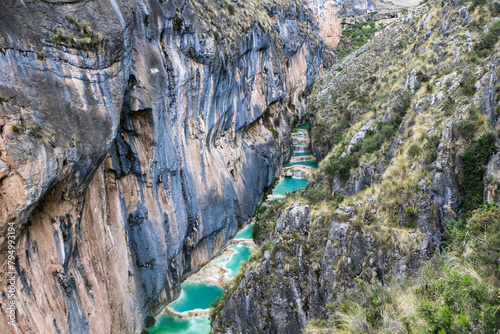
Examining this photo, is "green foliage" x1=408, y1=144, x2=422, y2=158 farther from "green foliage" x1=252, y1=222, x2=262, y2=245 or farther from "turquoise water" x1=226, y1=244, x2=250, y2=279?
"green foliage" x1=252, y1=222, x2=262, y2=245

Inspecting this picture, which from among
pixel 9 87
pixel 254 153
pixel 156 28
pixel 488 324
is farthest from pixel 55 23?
pixel 254 153

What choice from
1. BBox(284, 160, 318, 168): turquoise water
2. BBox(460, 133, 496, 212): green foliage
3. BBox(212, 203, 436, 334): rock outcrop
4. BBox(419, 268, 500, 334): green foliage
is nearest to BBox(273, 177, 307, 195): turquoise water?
BBox(284, 160, 318, 168): turquoise water

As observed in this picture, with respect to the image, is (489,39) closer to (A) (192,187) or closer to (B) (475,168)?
(B) (475,168)

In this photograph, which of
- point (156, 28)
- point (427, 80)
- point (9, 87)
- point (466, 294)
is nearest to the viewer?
point (466, 294)

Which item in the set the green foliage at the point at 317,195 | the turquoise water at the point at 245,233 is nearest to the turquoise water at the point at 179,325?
the green foliage at the point at 317,195

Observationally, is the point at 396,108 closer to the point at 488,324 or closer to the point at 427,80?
the point at 427,80

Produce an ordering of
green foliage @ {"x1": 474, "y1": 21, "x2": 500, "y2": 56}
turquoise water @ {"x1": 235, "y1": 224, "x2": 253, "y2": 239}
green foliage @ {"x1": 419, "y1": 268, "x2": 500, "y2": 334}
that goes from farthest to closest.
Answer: turquoise water @ {"x1": 235, "y1": 224, "x2": 253, "y2": 239} < green foliage @ {"x1": 474, "y1": 21, "x2": 500, "y2": 56} < green foliage @ {"x1": 419, "y1": 268, "x2": 500, "y2": 334}
